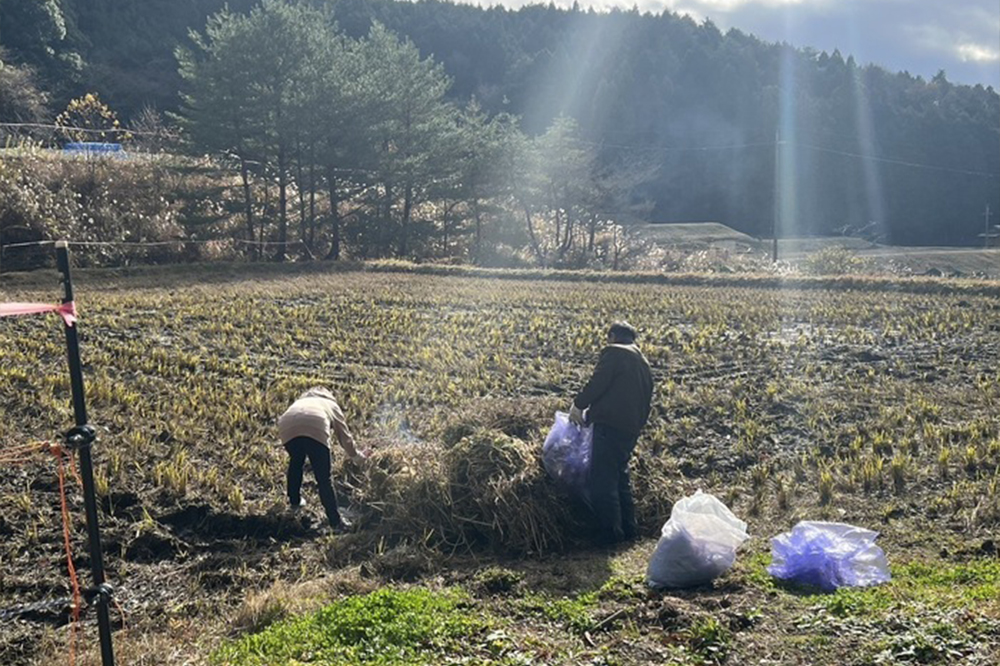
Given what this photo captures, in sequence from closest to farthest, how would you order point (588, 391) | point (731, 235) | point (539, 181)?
point (588, 391), point (539, 181), point (731, 235)

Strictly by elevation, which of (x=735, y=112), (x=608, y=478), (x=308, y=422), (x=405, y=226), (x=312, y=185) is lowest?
(x=608, y=478)

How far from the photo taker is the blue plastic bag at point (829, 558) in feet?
16.3

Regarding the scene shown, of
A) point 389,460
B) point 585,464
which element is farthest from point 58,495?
point 585,464

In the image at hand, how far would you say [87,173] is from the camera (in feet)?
82.3

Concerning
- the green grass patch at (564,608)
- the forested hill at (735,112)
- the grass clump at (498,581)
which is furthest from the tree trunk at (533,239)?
the forested hill at (735,112)

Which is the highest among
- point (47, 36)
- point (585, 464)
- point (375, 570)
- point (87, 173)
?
point (47, 36)

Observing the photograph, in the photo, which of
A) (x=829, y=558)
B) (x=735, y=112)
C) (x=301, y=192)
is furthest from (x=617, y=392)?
(x=735, y=112)

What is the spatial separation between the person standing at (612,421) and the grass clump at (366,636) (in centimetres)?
169

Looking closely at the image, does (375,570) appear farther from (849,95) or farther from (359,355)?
(849,95)

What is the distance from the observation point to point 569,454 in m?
6.45

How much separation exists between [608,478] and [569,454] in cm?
44

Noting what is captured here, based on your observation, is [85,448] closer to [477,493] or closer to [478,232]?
[477,493]

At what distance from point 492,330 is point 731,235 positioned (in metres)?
44.1

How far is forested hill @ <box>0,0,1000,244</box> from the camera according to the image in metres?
82.1
